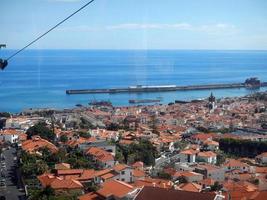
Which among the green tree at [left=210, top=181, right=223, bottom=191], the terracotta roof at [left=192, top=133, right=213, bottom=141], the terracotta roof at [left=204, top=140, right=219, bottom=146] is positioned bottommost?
the green tree at [left=210, top=181, right=223, bottom=191]

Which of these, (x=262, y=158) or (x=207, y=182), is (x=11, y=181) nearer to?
(x=207, y=182)

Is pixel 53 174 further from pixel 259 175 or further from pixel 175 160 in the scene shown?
pixel 259 175

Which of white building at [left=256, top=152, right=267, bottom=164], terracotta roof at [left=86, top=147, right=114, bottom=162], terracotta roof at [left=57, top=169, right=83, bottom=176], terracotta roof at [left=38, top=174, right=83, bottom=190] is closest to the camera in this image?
terracotta roof at [left=38, top=174, right=83, bottom=190]

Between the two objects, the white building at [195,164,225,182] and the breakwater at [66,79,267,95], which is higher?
the breakwater at [66,79,267,95]

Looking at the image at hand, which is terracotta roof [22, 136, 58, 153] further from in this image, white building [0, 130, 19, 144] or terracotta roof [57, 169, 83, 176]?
white building [0, 130, 19, 144]

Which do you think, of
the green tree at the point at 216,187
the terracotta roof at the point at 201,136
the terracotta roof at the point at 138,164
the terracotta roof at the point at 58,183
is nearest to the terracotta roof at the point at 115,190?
the terracotta roof at the point at 58,183

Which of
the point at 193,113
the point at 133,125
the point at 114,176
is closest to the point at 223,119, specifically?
the point at 193,113

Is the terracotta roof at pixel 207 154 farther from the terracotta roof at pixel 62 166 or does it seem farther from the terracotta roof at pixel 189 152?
the terracotta roof at pixel 62 166

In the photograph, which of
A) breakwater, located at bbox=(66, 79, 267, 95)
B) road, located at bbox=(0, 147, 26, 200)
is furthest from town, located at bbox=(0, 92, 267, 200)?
breakwater, located at bbox=(66, 79, 267, 95)

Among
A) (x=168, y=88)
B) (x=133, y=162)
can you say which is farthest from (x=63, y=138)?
(x=168, y=88)
